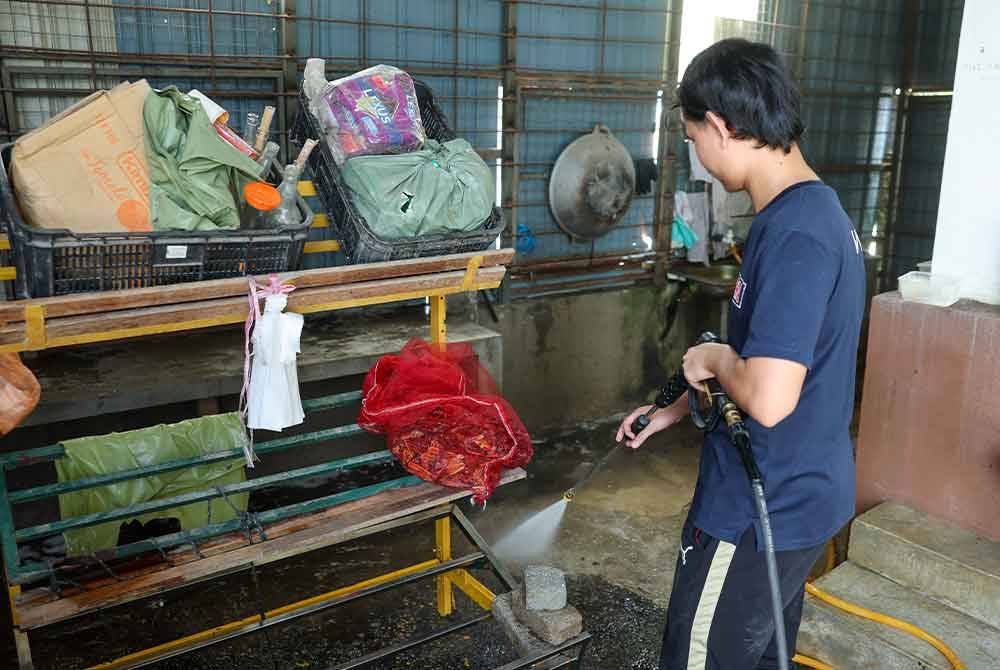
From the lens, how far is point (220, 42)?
4.79 meters

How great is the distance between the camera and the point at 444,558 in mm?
3633

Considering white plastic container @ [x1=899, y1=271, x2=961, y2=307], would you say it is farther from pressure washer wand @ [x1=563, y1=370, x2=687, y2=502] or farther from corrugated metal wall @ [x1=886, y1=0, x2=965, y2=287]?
corrugated metal wall @ [x1=886, y1=0, x2=965, y2=287]

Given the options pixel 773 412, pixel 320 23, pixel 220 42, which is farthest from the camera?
pixel 320 23

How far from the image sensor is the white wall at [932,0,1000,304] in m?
3.13

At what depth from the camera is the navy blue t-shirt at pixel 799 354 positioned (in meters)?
1.63

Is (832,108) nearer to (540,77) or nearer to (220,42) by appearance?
(540,77)

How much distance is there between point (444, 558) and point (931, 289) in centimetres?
236

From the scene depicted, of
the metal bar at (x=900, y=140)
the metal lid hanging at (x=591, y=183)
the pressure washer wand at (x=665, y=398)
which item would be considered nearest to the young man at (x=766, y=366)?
the pressure washer wand at (x=665, y=398)

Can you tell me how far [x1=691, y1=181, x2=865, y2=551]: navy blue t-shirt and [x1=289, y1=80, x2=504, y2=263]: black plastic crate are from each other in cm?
131

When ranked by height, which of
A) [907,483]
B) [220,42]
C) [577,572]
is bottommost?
[577,572]

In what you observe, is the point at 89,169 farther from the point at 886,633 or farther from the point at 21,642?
the point at 886,633

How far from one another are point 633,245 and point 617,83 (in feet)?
4.60

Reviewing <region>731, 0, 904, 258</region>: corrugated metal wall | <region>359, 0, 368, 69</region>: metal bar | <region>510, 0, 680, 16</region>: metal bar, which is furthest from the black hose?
<region>731, 0, 904, 258</region>: corrugated metal wall

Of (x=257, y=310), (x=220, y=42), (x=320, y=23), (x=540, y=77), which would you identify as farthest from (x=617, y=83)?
(x=257, y=310)
